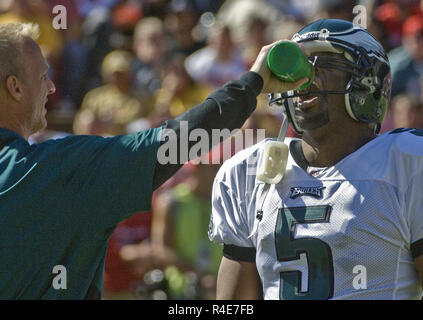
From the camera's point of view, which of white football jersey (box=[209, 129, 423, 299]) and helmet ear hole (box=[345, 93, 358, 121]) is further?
helmet ear hole (box=[345, 93, 358, 121])

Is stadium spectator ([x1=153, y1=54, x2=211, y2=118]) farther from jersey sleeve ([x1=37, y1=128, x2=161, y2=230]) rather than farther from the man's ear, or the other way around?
jersey sleeve ([x1=37, y1=128, x2=161, y2=230])

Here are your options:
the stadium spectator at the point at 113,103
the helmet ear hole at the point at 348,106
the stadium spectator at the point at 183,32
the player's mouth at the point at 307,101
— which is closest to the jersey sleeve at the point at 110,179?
the player's mouth at the point at 307,101

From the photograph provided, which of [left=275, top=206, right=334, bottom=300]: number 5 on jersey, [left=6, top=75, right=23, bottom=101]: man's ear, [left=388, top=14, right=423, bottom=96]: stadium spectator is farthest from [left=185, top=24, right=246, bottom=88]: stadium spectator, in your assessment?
[left=6, top=75, right=23, bottom=101]: man's ear

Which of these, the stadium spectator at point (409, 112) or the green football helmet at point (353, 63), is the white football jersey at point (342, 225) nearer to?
the green football helmet at point (353, 63)

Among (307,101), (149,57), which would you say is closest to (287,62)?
(307,101)

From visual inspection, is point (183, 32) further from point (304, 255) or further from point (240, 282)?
point (304, 255)

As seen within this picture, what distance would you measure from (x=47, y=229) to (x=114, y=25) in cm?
631

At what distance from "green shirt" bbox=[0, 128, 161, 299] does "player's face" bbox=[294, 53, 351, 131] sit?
885 mm

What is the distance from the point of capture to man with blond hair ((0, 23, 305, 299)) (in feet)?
8.33

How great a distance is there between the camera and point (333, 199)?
3107 mm

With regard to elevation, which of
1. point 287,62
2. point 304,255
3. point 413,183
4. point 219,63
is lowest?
point 304,255

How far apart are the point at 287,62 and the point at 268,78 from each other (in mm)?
86
